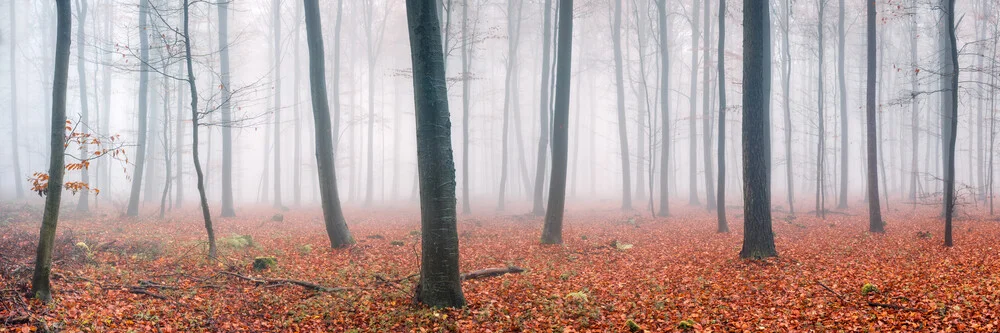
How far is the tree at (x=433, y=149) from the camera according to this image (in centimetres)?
634

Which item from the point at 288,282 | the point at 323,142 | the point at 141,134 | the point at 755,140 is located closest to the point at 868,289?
the point at 755,140

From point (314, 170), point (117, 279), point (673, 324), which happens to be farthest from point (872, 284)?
point (314, 170)

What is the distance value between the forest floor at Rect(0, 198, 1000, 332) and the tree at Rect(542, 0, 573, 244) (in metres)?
0.62

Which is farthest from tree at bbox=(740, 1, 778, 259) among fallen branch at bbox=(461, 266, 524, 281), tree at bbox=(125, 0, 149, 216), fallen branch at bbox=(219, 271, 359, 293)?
tree at bbox=(125, 0, 149, 216)

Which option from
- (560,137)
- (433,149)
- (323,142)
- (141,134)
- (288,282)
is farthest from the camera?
(141,134)

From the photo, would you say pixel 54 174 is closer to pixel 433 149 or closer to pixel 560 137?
pixel 433 149

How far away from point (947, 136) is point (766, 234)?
12.3 m

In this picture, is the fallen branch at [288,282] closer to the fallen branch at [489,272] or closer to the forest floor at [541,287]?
the forest floor at [541,287]

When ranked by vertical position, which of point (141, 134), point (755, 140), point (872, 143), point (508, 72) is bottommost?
point (755, 140)

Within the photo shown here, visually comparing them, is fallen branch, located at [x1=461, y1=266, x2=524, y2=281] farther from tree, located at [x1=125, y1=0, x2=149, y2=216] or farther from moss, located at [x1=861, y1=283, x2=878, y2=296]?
tree, located at [x1=125, y1=0, x2=149, y2=216]

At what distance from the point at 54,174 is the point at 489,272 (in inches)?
244

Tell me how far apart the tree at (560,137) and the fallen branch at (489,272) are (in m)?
3.43

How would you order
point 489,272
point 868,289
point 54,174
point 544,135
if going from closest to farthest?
point 54,174 < point 868,289 < point 489,272 < point 544,135

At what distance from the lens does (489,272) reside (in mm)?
8883
